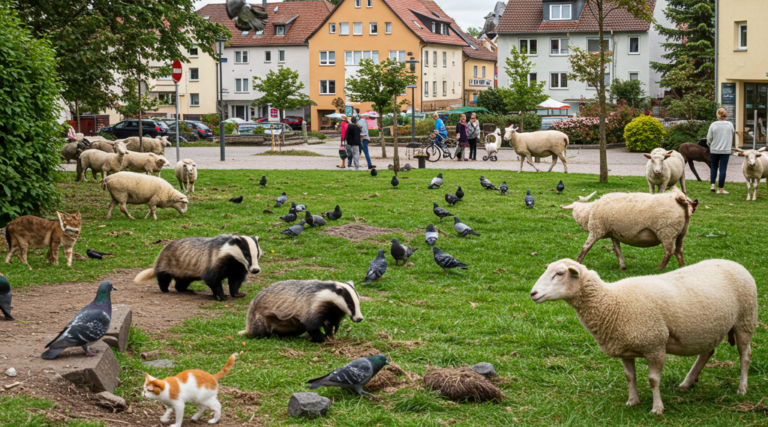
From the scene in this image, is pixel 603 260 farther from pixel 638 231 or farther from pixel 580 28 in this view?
pixel 580 28

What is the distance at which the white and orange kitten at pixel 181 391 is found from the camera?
478 centimetres

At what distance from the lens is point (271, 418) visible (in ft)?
17.2

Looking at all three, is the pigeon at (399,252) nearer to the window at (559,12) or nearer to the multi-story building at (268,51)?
the window at (559,12)

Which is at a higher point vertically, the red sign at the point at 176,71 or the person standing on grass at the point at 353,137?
the red sign at the point at 176,71

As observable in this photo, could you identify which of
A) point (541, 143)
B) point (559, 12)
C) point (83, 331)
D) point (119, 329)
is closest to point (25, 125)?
point (119, 329)

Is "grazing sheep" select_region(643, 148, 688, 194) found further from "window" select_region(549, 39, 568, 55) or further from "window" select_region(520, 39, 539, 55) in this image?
"window" select_region(520, 39, 539, 55)

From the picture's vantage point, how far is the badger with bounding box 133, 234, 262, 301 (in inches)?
332

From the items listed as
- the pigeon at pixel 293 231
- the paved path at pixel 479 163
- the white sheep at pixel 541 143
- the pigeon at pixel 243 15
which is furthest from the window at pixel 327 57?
the pigeon at pixel 243 15

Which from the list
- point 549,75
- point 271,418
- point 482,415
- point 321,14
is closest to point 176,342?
point 271,418

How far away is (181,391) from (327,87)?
67.7 meters

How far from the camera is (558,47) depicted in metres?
60.1

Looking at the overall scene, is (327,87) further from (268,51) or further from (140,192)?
(140,192)

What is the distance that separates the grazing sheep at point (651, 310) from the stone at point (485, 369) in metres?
1.01

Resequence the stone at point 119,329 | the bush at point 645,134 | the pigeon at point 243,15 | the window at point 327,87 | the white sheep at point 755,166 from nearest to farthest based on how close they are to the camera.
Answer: the stone at point 119,329
the pigeon at point 243,15
the white sheep at point 755,166
the bush at point 645,134
the window at point 327,87
